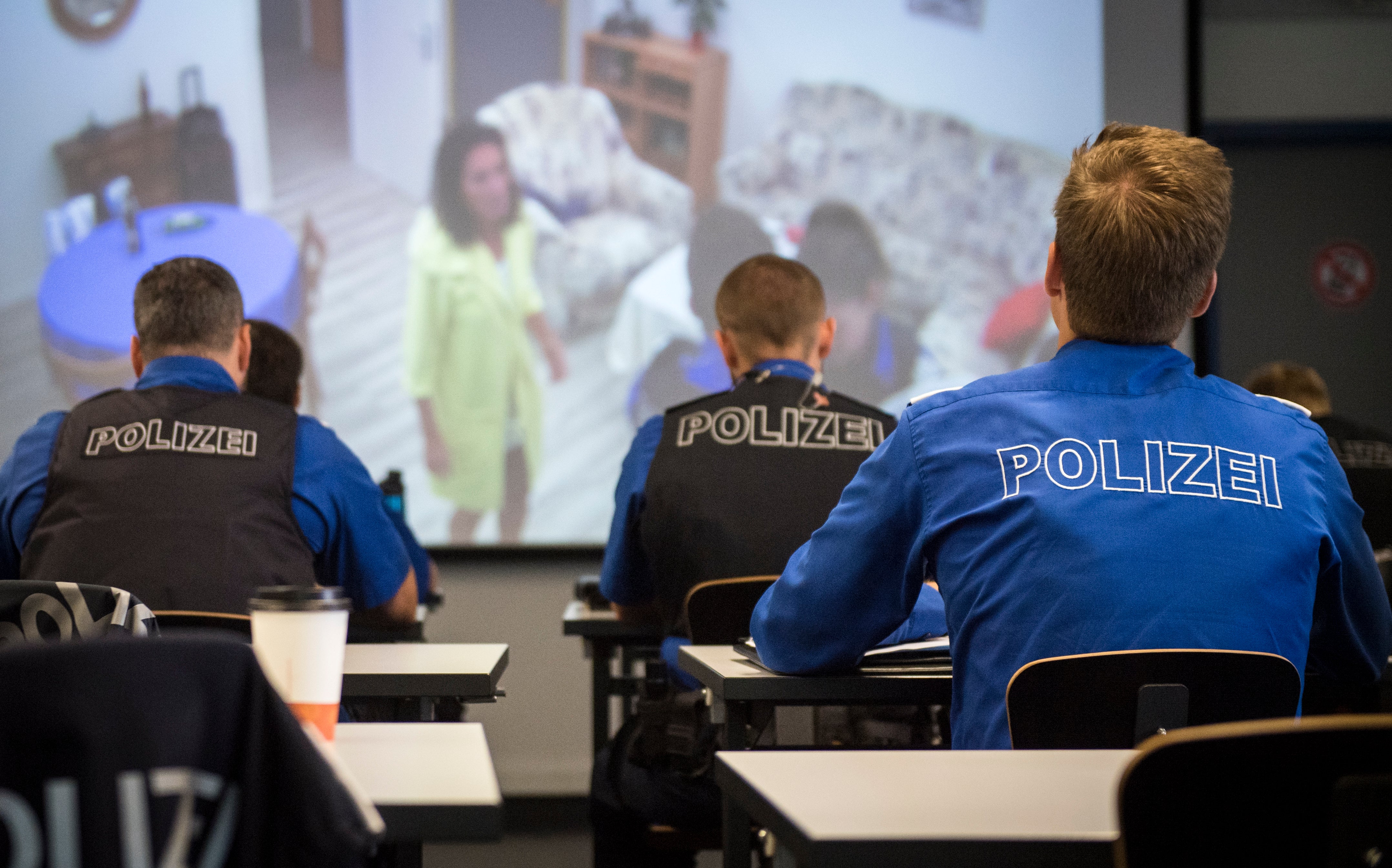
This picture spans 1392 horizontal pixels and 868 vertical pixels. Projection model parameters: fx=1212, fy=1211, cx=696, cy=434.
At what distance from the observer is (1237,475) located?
1.23m

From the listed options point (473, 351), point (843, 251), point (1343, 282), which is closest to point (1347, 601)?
point (843, 251)

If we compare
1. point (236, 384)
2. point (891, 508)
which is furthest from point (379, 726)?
point (236, 384)

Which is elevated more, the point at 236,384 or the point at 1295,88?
the point at 1295,88

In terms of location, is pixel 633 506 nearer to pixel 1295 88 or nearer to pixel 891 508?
pixel 891 508

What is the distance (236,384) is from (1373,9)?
4596 millimetres

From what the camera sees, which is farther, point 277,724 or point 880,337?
point 880,337

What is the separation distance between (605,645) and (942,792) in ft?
6.50

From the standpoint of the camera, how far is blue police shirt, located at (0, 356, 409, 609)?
1.99m

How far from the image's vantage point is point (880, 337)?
169 inches

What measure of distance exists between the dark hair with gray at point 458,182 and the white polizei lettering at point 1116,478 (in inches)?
126

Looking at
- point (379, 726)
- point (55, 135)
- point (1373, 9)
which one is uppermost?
point (1373, 9)

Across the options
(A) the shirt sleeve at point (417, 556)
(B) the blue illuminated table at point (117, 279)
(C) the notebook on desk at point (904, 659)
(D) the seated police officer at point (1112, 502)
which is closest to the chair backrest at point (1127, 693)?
(D) the seated police officer at point (1112, 502)

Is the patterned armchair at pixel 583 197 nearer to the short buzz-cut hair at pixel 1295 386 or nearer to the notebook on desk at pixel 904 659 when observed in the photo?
the short buzz-cut hair at pixel 1295 386

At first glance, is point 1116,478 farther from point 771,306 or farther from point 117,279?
point 117,279
